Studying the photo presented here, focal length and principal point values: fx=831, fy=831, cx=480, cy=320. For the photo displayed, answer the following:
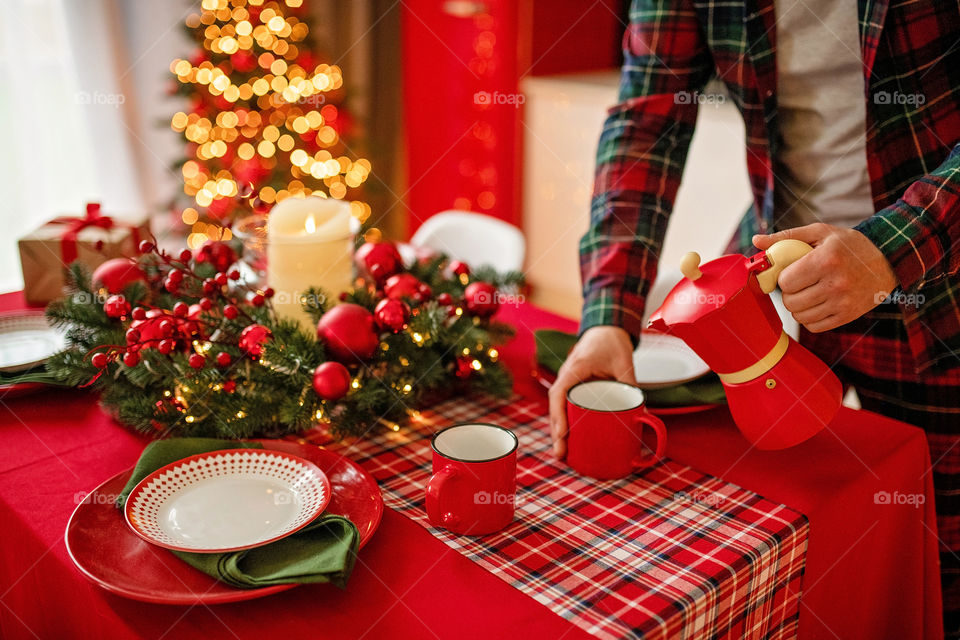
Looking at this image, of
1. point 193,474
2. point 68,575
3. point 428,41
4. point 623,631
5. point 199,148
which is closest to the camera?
point 623,631

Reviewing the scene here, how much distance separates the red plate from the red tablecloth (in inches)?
0.8

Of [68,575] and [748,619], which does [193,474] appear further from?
[748,619]

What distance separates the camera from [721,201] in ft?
10.0

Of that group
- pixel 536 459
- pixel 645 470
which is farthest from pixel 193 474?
pixel 645 470

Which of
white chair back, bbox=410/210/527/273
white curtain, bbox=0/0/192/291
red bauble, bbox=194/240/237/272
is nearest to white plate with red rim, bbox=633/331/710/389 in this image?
red bauble, bbox=194/240/237/272

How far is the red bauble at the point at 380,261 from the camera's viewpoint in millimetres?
1266

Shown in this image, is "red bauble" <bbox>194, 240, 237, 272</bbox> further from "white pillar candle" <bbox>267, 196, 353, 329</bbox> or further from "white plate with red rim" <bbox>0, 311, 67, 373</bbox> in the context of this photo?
"white plate with red rim" <bbox>0, 311, 67, 373</bbox>

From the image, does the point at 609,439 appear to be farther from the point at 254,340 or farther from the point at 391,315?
the point at 254,340

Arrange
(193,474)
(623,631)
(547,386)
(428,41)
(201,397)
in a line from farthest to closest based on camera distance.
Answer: (428,41) < (547,386) < (201,397) < (193,474) < (623,631)

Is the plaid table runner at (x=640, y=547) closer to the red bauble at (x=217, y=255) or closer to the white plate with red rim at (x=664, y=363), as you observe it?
the white plate with red rim at (x=664, y=363)

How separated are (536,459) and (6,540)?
0.60 m

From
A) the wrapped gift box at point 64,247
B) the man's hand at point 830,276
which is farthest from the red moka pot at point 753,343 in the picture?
the wrapped gift box at point 64,247

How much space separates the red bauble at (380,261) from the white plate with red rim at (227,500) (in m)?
Answer: 0.39

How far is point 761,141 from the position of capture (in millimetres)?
1283
